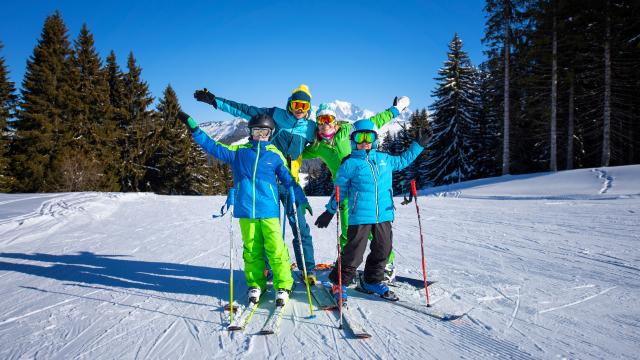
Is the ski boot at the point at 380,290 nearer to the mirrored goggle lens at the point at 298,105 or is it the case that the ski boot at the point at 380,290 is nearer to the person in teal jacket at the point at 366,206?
the person in teal jacket at the point at 366,206

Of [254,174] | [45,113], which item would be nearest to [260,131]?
[254,174]

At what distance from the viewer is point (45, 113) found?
2269 centimetres

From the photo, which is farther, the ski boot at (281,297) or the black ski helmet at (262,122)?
the black ski helmet at (262,122)

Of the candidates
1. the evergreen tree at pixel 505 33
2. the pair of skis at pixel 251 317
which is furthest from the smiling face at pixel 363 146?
the evergreen tree at pixel 505 33

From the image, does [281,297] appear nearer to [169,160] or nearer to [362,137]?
[362,137]

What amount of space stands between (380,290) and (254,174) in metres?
1.87

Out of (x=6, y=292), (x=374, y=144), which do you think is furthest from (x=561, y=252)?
(x=6, y=292)

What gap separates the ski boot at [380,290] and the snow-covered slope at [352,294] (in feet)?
0.29

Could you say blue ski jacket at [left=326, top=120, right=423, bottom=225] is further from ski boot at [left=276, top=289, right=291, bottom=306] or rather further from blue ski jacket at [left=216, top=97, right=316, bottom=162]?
ski boot at [left=276, top=289, right=291, bottom=306]

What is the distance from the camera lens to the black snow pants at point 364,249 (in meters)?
3.54

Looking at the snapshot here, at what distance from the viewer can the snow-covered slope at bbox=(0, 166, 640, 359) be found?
8.54ft

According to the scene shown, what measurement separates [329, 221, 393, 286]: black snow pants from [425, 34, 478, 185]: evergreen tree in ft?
74.6

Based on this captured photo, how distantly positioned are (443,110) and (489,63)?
5.66 metres

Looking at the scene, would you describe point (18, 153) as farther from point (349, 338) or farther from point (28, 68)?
point (349, 338)
